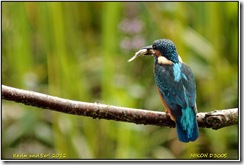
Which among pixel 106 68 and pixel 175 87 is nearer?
pixel 175 87

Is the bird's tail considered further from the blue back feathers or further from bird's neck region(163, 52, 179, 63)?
bird's neck region(163, 52, 179, 63)

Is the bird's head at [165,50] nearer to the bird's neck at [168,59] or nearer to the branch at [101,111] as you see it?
the bird's neck at [168,59]

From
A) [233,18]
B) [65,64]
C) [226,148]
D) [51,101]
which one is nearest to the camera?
[51,101]

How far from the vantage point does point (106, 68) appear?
225 cm

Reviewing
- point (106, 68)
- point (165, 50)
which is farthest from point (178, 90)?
point (106, 68)

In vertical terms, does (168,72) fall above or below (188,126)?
above

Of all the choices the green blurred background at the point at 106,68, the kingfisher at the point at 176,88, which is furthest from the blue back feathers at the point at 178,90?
the green blurred background at the point at 106,68

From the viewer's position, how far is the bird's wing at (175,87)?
165cm

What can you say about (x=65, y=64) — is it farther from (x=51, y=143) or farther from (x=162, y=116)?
(x=162, y=116)

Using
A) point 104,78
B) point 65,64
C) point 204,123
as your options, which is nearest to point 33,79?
point 65,64

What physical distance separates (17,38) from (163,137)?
0.66 metres

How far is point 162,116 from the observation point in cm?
167

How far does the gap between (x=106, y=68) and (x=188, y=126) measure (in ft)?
2.26

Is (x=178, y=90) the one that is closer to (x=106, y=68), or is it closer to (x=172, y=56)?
(x=172, y=56)
